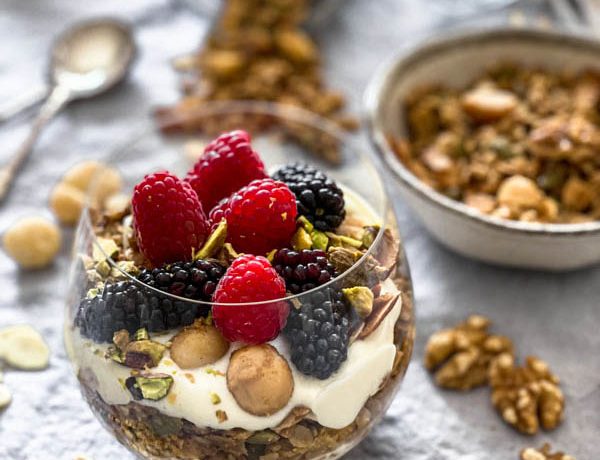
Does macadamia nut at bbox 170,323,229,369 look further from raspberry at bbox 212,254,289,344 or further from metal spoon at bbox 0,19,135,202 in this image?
metal spoon at bbox 0,19,135,202

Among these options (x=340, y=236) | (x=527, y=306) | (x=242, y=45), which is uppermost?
(x=340, y=236)

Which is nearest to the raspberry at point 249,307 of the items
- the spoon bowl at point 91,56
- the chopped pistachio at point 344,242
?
the chopped pistachio at point 344,242

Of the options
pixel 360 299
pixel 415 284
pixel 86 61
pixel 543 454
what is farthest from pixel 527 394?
pixel 86 61

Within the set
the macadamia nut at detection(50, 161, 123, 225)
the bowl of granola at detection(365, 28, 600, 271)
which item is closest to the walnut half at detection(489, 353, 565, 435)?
the bowl of granola at detection(365, 28, 600, 271)

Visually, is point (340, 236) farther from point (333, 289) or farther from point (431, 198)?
point (431, 198)

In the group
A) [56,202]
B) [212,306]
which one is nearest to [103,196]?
[56,202]

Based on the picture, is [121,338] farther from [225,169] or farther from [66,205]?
[66,205]
